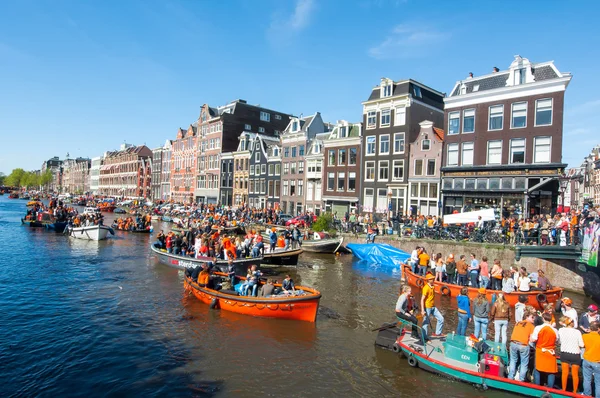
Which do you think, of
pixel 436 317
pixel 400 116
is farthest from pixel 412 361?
pixel 400 116

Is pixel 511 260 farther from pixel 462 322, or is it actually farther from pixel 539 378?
pixel 539 378

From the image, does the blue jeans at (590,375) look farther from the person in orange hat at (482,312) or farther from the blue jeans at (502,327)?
the person in orange hat at (482,312)

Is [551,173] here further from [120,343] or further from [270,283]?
[120,343]

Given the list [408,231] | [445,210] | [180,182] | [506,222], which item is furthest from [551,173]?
[180,182]

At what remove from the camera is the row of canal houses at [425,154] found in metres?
30.4

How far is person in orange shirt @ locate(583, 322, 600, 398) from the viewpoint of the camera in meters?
8.50

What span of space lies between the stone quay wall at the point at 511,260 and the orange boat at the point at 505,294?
352 centimetres

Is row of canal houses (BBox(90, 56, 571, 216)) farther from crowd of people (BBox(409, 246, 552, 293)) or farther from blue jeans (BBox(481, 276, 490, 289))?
blue jeans (BBox(481, 276, 490, 289))

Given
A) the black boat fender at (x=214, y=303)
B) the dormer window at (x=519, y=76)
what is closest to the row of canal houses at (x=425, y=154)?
the dormer window at (x=519, y=76)

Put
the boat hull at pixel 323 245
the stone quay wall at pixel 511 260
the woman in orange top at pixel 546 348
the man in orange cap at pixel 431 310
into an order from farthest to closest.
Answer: the boat hull at pixel 323 245 → the stone quay wall at pixel 511 260 → the man in orange cap at pixel 431 310 → the woman in orange top at pixel 546 348

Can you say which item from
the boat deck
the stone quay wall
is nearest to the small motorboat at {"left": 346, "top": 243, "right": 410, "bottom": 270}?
the stone quay wall

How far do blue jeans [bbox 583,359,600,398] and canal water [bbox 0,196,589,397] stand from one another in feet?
6.81

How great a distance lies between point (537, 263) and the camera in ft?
76.5

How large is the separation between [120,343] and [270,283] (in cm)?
608
